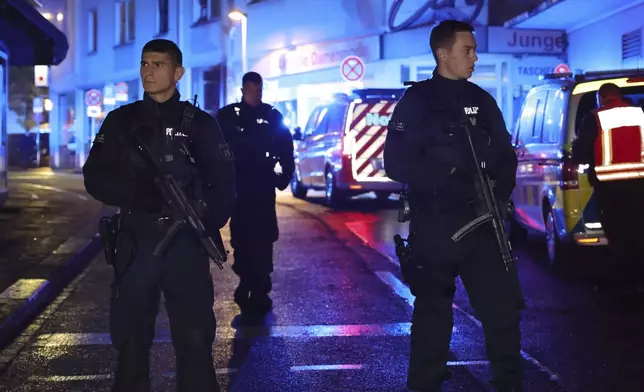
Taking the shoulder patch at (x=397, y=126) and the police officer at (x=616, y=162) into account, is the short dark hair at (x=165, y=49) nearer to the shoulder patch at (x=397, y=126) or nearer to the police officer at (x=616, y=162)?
the shoulder patch at (x=397, y=126)

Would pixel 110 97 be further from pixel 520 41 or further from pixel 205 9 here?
pixel 520 41

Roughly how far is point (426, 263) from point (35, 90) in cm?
5309

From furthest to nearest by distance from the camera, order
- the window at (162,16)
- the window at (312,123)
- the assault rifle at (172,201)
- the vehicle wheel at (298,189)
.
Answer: the window at (162,16)
the vehicle wheel at (298,189)
the window at (312,123)
the assault rifle at (172,201)

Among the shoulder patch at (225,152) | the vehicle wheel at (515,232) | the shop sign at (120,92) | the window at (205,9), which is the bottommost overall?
the vehicle wheel at (515,232)

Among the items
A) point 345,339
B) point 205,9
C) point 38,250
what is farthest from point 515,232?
point 205,9

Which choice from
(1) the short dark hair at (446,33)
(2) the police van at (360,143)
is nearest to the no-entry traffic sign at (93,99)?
(2) the police van at (360,143)

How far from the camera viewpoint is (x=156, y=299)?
4336 mm

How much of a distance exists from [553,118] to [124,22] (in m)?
34.5

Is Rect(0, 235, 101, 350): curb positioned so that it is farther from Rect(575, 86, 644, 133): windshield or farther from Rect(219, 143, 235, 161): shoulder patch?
Rect(575, 86, 644, 133): windshield

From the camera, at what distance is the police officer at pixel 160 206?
4.16 meters

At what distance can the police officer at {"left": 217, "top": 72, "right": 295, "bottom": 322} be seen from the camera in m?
7.14

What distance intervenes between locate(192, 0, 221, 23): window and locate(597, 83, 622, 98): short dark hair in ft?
92.0

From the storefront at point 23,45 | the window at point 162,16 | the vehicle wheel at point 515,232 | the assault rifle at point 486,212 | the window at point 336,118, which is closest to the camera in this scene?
the assault rifle at point 486,212

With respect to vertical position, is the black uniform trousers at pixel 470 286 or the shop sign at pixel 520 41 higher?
the shop sign at pixel 520 41
